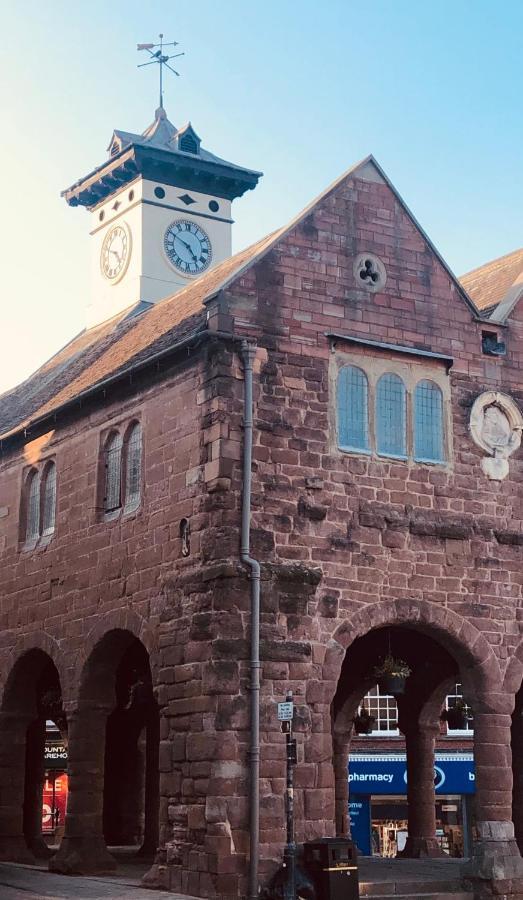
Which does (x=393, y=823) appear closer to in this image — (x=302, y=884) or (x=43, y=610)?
(x=43, y=610)

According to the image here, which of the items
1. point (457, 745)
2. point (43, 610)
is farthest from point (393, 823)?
point (43, 610)

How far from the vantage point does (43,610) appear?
25.0m

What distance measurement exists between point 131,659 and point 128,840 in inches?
231

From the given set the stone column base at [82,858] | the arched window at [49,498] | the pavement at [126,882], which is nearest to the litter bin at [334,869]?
the pavement at [126,882]

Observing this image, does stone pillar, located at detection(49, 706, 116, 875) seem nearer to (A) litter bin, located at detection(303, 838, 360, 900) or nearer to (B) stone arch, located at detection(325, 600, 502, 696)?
(B) stone arch, located at detection(325, 600, 502, 696)

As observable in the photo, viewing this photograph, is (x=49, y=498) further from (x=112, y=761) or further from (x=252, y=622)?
(x=112, y=761)

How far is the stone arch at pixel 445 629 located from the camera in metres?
21.0

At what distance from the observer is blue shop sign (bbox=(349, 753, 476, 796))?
136ft

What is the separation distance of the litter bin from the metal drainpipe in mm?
793

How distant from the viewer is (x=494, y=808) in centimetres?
2112

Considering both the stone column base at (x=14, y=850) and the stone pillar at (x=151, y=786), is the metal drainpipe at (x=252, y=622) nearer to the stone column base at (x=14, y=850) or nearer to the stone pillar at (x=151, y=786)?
the stone column base at (x=14, y=850)

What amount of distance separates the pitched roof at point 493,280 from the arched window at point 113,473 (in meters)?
7.18

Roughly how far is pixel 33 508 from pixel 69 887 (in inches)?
319

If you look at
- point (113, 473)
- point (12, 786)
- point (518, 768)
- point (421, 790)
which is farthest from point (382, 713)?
point (113, 473)
